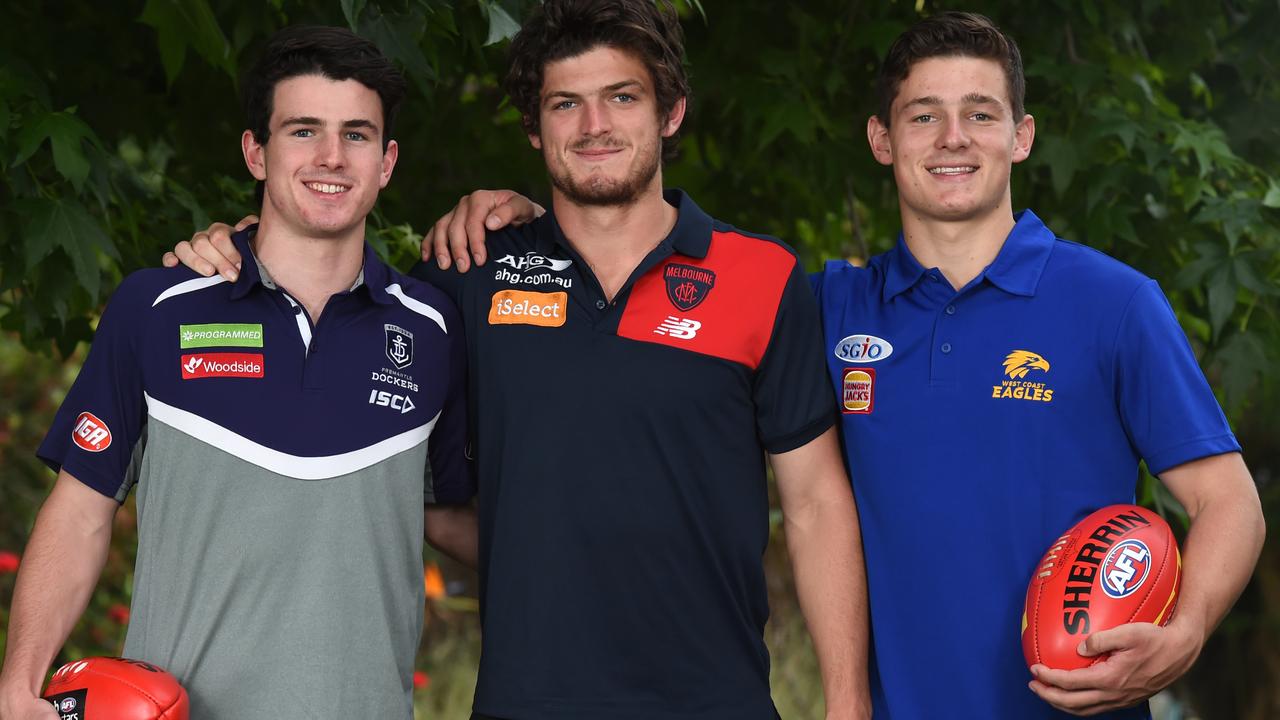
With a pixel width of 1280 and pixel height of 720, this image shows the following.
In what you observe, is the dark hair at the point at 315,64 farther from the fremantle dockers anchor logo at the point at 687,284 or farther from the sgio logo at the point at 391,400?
the fremantle dockers anchor logo at the point at 687,284

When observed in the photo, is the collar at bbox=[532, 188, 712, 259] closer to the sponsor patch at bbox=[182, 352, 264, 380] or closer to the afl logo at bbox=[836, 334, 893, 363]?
the afl logo at bbox=[836, 334, 893, 363]

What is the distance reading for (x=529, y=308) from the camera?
132 inches

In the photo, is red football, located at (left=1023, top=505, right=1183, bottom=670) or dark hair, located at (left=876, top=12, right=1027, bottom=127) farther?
dark hair, located at (left=876, top=12, right=1027, bottom=127)

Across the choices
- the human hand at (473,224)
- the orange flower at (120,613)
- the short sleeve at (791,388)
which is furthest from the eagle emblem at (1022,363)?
the orange flower at (120,613)

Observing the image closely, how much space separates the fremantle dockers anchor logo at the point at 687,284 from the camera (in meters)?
3.35

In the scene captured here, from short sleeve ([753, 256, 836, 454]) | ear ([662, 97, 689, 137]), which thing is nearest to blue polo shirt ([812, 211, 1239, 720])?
short sleeve ([753, 256, 836, 454])

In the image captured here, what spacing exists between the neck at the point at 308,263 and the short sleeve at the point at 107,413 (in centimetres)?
29

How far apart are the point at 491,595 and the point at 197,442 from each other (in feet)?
2.37

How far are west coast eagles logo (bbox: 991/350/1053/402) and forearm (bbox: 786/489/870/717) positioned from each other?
455 mm

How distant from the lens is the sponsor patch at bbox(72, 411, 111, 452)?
10.0 feet

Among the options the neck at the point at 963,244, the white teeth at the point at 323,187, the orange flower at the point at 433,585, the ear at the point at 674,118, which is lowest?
the orange flower at the point at 433,585

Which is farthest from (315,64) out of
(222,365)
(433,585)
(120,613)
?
(433,585)

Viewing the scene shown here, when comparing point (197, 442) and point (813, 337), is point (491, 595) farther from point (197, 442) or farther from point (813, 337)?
point (813, 337)

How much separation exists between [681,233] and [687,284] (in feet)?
0.45
